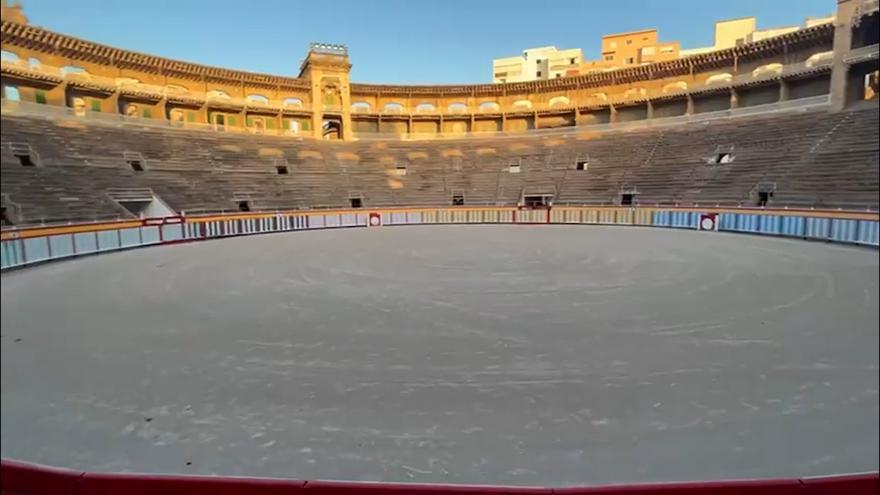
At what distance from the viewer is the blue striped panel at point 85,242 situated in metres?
11.1

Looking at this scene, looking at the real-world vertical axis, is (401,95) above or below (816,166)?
above

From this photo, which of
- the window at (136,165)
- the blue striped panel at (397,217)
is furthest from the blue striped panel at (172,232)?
the blue striped panel at (397,217)

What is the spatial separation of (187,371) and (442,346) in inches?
93.3

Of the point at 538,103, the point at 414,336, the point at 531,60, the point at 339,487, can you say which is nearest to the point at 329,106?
the point at 538,103

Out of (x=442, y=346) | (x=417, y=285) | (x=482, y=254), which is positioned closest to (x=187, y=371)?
(x=442, y=346)

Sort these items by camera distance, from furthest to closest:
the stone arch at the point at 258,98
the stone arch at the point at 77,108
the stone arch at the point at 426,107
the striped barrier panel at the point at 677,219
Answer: the stone arch at the point at 426,107 → the stone arch at the point at 258,98 → the striped barrier panel at the point at 677,219 → the stone arch at the point at 77,108

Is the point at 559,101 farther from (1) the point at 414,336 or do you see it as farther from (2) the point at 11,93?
(2) the point at 11,93

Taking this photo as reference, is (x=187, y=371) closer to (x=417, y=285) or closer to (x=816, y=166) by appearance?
(x=417, y=285)

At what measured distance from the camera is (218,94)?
28.4 metres

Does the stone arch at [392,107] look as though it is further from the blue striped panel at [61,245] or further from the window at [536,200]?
the blue striped panel at [61,245]

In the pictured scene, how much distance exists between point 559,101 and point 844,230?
78.0ft

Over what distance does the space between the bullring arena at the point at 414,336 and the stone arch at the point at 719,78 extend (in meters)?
7.90

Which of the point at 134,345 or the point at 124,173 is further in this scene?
the point at 124,173

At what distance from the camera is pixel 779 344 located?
4648 mm
